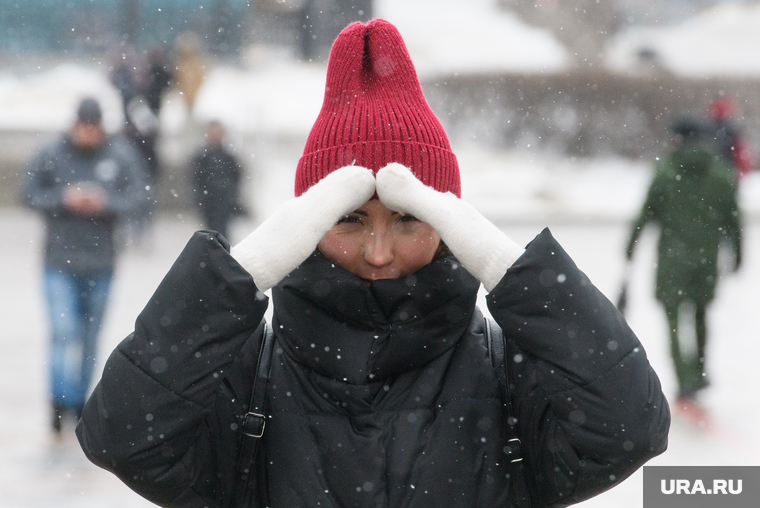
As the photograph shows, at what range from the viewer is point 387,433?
174cm

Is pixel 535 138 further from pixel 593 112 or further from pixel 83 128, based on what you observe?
pixel 83 128

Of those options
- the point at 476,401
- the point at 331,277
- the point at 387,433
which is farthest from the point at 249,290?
the point at 476,401

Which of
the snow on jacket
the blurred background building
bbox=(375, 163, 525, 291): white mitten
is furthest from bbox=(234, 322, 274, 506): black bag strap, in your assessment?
the blurred background building

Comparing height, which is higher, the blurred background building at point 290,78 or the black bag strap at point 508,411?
the blurred background building at point 290,78

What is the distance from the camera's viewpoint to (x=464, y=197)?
14.1 meters

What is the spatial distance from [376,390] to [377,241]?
29 cm

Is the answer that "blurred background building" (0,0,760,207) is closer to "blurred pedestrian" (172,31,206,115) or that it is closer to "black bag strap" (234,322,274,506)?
"blurred pedestrian" (172,31,206,115)

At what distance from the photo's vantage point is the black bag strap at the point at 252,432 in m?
1.72

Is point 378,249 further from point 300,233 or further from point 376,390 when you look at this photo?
point 376,390

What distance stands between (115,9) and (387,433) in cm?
1602

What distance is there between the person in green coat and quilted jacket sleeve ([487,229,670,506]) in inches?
168

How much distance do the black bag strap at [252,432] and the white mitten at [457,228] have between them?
0.44m

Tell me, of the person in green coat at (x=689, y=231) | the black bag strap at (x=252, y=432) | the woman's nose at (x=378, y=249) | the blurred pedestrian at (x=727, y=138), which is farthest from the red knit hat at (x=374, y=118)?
the blurred pedestrian at (x=727, y=138)

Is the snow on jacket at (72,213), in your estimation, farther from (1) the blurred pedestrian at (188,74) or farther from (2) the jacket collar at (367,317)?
(1) the blurred pedestrian at (188,74)
